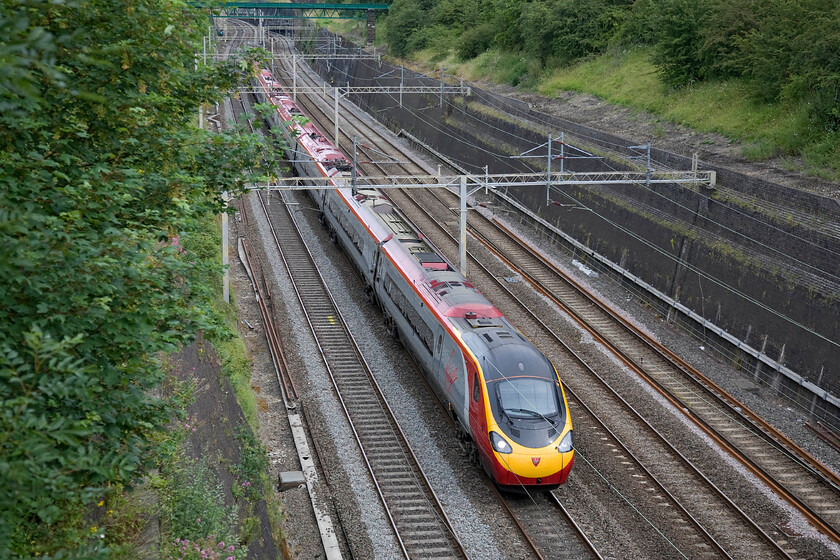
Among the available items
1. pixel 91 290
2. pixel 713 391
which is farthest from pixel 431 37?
pixel 91 290

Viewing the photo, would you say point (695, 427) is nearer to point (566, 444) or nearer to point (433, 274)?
point (566, 444)

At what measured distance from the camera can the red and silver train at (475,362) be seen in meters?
15.4

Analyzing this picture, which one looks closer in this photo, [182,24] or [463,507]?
[182,24]

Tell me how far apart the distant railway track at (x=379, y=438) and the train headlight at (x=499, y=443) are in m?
1.65

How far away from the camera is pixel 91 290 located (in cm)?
654

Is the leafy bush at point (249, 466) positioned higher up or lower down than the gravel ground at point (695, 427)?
higher up

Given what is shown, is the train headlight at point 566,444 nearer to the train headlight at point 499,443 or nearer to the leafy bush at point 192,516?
the train headlight at point 499,443

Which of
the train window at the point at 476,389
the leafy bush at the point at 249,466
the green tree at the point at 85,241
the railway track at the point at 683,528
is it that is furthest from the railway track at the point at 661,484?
the green tree at the point at 85,241

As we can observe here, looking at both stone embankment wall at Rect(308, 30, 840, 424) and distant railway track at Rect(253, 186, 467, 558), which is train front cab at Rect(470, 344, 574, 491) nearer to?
distant railway track at Rect(253, 186, 467, 558)

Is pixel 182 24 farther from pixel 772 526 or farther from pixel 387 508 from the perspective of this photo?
pixel 772 526

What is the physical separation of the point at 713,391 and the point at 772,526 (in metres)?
6.21

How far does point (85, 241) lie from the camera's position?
662 cm

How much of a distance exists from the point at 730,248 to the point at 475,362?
1210cm

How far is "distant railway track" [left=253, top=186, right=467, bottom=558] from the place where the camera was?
15.0 m
